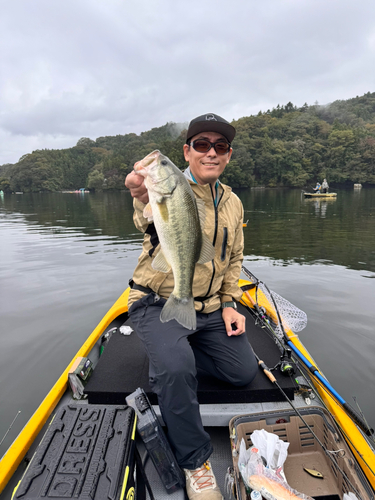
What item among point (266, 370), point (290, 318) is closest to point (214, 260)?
point (266, 370)

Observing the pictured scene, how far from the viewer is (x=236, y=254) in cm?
364

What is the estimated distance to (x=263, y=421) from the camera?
260 cm

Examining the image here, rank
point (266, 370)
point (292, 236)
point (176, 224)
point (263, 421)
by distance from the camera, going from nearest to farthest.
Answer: point (176, 224) < point (263, 421) < point (266, 370) < point (292, 236)

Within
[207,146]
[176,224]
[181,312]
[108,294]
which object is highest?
[207,146]

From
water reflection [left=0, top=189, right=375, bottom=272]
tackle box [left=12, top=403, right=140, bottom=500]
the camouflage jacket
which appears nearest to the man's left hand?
the camouflage jacket

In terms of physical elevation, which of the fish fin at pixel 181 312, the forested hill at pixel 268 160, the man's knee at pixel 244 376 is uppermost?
the forested hill at pixel 268 160

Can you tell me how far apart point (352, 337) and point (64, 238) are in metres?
14.2

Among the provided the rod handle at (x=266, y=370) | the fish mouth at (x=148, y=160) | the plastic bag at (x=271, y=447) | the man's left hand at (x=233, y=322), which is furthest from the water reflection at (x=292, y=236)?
the fish mouth at (x=148, y=160)

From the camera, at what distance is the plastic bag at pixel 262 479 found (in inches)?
78.9

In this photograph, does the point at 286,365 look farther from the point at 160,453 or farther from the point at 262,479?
the point at 160,453

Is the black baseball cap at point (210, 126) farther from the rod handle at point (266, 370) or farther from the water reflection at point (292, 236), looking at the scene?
the water reflection at point (292, 236)

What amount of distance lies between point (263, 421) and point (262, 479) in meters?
0.54

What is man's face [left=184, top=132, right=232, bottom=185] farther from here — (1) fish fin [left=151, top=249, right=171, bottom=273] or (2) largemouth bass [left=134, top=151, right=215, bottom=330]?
(1) fish fin [left=151, top=249, right=171, bottom=273]

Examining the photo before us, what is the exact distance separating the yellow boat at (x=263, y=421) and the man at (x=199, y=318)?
23 cm
